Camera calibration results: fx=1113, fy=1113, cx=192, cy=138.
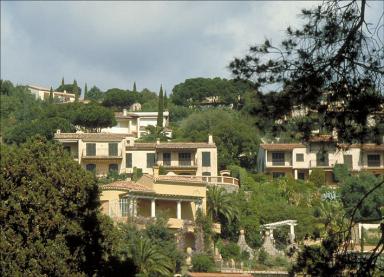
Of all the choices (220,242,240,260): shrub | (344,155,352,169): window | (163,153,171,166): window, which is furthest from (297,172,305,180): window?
(220,242,240,260): shrub

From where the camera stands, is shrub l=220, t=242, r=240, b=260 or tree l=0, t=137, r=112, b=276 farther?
shrub l=220, t=242, r=240, b=260

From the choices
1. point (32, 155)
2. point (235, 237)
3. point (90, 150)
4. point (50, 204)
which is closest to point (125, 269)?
point (50, 204)

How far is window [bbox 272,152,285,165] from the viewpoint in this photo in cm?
7675

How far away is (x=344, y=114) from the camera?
45.4 ft

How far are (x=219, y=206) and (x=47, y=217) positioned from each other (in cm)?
2437

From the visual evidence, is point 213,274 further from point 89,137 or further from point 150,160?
point 89,137

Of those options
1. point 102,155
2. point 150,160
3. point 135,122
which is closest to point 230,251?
point 150,160

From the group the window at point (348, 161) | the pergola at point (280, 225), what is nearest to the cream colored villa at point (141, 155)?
the window at point (348, 161)

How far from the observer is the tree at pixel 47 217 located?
33594 millimetres

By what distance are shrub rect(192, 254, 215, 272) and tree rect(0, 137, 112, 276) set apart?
47.5ft

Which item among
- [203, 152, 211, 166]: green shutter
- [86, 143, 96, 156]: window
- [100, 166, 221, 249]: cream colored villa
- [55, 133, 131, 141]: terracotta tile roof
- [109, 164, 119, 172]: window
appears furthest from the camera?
[55, 133, 131, 141]: terracotta tile roof

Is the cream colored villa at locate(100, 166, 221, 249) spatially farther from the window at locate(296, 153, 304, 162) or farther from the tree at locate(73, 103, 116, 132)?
the tree at locate(73, 103, 116, 132)

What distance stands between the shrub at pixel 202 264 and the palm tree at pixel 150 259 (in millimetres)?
3254

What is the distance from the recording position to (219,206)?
2311 inches
